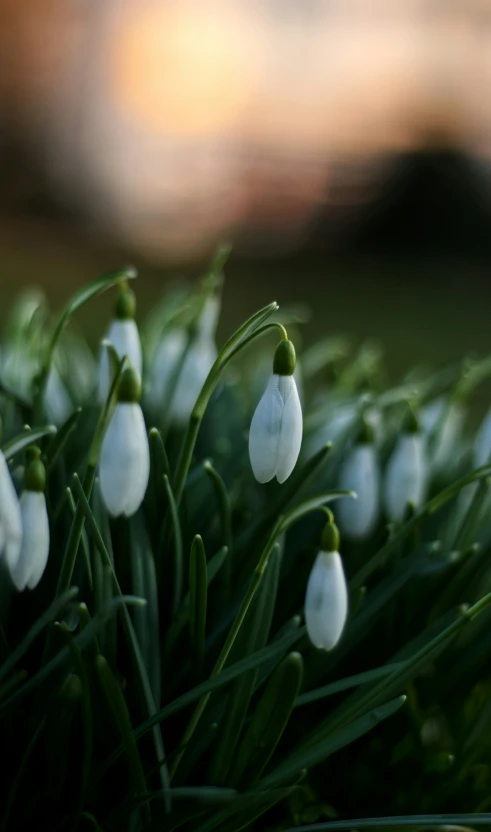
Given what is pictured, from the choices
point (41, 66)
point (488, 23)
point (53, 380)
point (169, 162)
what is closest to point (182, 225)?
point (169, 162)

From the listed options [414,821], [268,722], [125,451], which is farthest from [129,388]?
[414,821]

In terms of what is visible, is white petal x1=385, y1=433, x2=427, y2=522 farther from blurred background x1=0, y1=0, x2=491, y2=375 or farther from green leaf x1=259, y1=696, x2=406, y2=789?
blurred background x1=0, y1=0, x2=491, y2=375

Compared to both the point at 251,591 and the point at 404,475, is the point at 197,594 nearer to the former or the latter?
the point at 251,591

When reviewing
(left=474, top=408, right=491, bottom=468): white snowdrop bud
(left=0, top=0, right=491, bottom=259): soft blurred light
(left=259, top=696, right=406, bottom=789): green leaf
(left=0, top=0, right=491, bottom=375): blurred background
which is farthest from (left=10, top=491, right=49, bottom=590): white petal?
(left=0, top=0, right=491, bottom=259): soft blurred light

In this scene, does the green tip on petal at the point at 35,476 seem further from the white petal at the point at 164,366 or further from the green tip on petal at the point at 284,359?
the white petal at the point at 164,366

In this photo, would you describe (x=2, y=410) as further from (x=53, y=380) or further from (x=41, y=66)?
(x=41, y=66)

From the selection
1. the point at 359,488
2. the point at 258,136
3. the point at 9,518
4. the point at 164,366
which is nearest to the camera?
the point at 9,518
